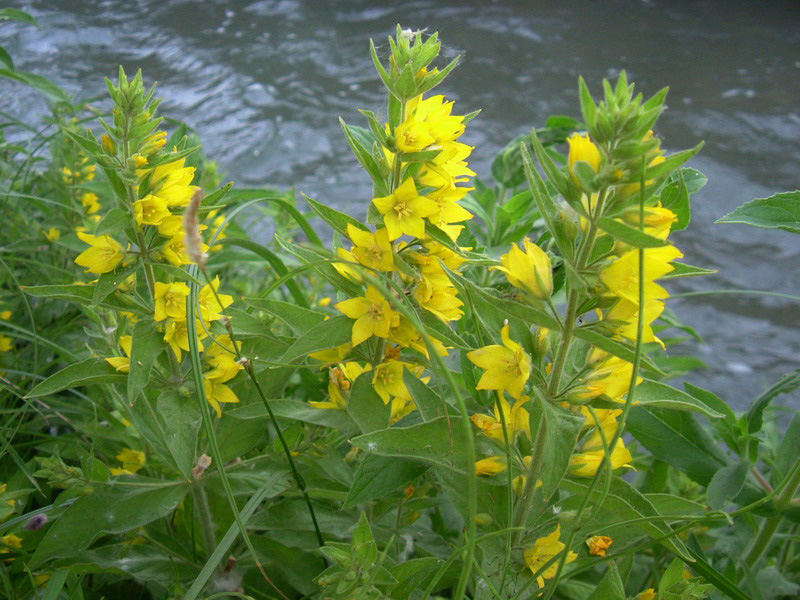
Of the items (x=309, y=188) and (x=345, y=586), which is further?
(x=309, y=188)

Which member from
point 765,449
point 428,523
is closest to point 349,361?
point 428,523

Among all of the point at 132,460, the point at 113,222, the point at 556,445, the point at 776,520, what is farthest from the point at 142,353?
the point at 776,520

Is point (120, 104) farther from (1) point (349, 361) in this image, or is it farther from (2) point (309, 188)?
(2) point (309, 188)

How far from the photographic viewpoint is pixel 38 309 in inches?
63.8

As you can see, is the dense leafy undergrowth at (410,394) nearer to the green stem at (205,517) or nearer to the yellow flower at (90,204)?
the green stem at (205,517)

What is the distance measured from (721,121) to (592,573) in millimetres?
2995

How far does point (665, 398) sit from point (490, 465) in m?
0.21

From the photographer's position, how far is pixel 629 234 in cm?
69

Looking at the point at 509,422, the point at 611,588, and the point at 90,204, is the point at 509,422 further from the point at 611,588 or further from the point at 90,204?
the point at 90,204

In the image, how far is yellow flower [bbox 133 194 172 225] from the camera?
89 centimetres

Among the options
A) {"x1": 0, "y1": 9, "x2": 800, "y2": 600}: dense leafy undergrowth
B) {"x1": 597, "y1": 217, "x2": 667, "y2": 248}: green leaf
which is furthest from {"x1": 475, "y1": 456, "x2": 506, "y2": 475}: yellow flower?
{"x1": 597, "y1": 217, "x2": 667, "y2": 248}: green leaf

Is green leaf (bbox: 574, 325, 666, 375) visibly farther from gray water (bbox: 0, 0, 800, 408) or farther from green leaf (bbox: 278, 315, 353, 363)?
gray water (bbox: 0, 0, 800, 408)

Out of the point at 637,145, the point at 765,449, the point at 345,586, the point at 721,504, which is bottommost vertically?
the point at 765,449

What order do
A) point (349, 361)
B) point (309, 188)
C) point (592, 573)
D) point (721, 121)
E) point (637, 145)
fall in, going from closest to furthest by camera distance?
point (637, 145) → point (349, 361) → point (592, 573) → point (309, 188) → point (721, 121)
